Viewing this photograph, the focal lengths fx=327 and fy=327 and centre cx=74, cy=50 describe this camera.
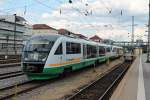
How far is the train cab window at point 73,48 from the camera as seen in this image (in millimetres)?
21895

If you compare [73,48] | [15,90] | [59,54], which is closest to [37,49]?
[59,54]

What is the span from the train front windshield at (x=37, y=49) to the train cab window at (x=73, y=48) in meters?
2.44

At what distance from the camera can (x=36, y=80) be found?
815 inches

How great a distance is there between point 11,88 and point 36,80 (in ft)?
13.7

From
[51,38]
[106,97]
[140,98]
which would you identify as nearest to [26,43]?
[51,38]

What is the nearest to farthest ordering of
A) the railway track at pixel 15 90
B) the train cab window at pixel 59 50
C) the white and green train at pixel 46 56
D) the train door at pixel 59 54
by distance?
1. the railway track at pixel 15 90
2. the white and green train at pixel 46 56
3. the train door at pixel 59 54
4. the train cab window at pixel 59 50

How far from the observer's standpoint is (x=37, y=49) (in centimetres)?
1916

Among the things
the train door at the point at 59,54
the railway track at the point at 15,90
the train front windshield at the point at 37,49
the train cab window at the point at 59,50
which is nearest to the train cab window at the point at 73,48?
the train door at the point at 59,54

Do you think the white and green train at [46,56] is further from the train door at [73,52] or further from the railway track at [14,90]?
the railway track at [14,90]

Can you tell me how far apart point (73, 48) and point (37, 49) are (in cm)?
488

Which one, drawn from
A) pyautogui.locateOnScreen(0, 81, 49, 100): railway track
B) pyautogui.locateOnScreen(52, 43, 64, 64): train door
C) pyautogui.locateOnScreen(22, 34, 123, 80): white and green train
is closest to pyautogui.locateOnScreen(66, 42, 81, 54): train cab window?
pyautogui.locateOnScreen(22, 34, 123, 80): white and green train

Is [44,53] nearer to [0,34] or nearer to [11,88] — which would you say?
[11,88]

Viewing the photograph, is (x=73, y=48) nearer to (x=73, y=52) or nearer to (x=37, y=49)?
(x=73, y=52)

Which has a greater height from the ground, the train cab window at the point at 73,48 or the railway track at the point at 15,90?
the train cab window at the point at 73,48
